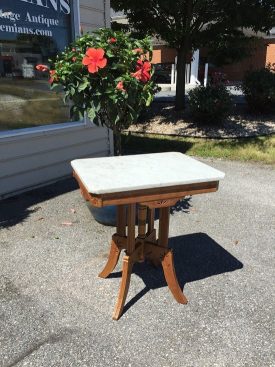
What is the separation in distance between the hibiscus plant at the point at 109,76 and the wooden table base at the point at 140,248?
1.08 m

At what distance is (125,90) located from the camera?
3.31m

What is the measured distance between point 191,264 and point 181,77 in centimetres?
774

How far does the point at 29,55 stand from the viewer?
496cm

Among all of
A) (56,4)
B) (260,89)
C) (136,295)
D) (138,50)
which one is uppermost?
(56,4)

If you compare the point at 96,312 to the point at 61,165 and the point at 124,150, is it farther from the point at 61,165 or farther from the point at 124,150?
the point at 124,150

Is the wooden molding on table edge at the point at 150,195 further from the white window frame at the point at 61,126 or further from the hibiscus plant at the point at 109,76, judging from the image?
the white window frame at the point at 61,126

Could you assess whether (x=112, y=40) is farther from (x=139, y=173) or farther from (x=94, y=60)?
(x=139, y=173)

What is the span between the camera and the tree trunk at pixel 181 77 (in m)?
9.70

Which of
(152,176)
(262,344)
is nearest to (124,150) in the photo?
(152,176)

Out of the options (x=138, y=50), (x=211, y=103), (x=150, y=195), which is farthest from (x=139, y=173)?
(x=211, y=103)

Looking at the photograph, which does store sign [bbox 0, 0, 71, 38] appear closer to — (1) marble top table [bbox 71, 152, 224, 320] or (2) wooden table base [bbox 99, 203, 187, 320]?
(1) marble top table [bbox 71, 152, 224, 320]

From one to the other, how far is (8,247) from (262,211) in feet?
9.71

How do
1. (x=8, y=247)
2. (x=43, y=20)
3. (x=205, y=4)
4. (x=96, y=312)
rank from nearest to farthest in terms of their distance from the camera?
1. (x=96, y=312)
2. (x=8, y=247)
3. (x=43, y=20)
4. (x=205, y=4)

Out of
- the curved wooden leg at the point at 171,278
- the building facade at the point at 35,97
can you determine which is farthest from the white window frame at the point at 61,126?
the curved wooden leg at the point at 171,278
